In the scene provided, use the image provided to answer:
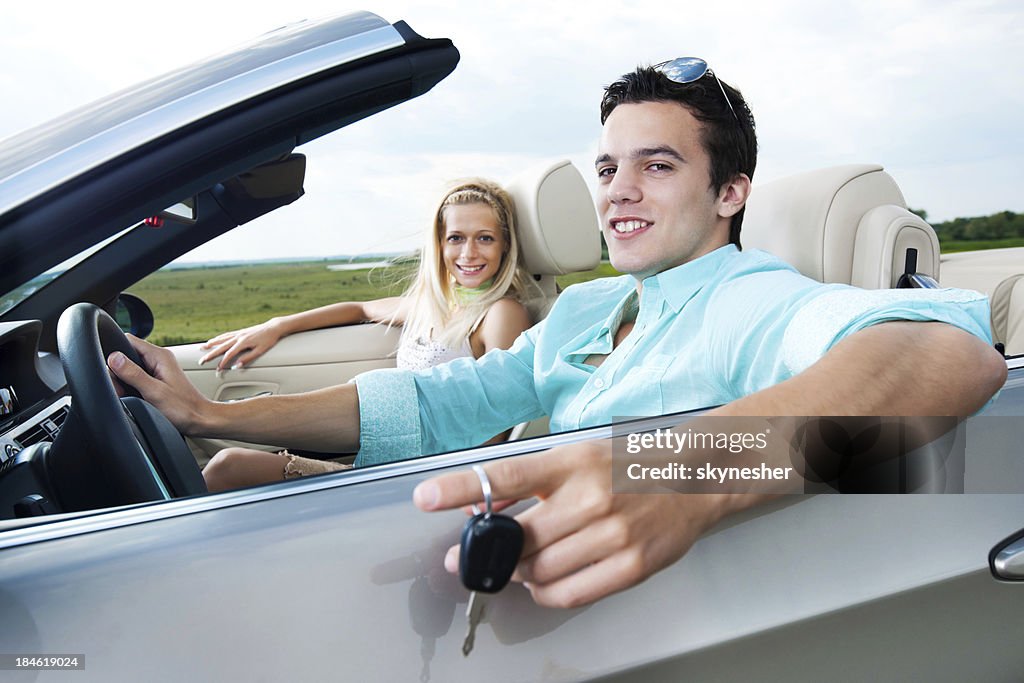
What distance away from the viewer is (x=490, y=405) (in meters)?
1.68

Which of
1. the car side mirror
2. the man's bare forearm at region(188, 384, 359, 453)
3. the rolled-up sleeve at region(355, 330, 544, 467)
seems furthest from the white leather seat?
the car side mirror

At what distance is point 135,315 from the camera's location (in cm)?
214

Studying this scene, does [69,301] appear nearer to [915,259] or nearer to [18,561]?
[18,561]

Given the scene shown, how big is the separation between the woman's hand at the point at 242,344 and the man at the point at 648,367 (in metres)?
1.16

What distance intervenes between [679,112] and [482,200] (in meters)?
1.02

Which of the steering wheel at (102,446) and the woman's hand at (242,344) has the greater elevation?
the woman's hand at (242,344)

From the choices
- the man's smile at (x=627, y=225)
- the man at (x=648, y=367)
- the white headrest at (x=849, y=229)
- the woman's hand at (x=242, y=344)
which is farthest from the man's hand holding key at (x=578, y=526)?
the woman's hand at (x=242, y=344)

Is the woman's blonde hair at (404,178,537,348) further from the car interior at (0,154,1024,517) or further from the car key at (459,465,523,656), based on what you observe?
the car key at (459,465,523,656)

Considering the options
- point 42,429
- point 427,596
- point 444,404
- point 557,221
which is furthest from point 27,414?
point 557,221

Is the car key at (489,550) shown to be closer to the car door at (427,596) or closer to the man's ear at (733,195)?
the car door at (427,596)

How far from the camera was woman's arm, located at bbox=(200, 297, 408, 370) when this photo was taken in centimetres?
260

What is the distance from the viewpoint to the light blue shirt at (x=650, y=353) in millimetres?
1017

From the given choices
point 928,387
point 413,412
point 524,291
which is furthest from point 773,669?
point 524,291

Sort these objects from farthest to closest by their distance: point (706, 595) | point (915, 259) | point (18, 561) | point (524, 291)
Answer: point (524, 291) → point (915, 259) → point (706, 595) → point (18, 561)
